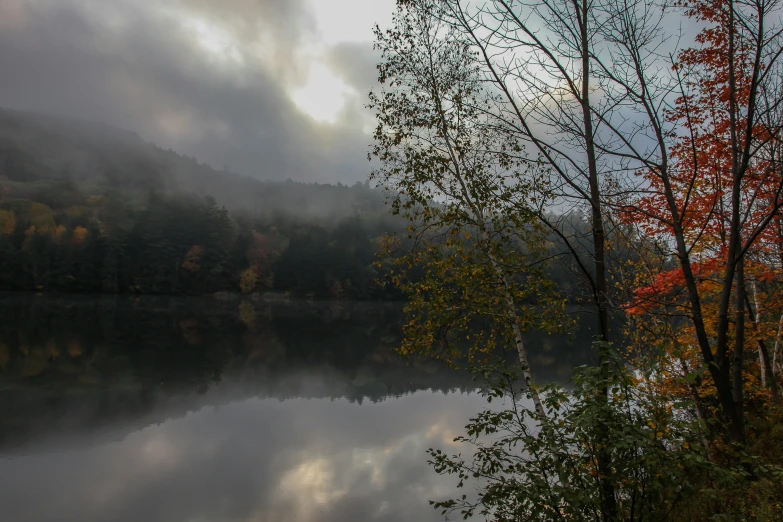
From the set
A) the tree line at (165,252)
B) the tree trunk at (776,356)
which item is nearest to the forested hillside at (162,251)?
the tree line at (165,252)

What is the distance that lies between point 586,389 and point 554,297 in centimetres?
322

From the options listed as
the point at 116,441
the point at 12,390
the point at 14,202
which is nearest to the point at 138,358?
the point at 12,390

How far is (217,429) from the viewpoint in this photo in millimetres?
18469

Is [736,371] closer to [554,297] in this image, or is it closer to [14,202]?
[554,297]

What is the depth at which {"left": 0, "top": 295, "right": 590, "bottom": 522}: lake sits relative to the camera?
1222cm

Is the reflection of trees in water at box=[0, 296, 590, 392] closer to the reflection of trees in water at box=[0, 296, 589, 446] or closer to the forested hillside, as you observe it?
the reflection of trees in water at box=[0, 296, 589, 446]

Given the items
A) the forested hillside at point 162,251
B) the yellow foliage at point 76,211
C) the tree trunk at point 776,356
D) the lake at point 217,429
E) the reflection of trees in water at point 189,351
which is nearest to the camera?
the lake at point 217,429

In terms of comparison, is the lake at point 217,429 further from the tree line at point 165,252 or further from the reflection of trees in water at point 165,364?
the tree line at point 165,252

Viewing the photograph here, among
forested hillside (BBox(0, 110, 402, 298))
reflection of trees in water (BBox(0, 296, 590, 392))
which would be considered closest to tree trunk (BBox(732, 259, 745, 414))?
reflection of trees in water (BBox(0, 296, 590, 392))

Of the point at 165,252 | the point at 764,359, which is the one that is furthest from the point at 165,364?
the point at 165,252

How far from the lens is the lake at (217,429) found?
12219 mm

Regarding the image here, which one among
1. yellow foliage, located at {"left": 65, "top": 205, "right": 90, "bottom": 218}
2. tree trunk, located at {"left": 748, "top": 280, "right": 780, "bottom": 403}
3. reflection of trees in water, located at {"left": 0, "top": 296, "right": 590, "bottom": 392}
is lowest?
reflection of trees in water, located at {"left": 0, "top": 296, "right": 590, "bottom": 392}

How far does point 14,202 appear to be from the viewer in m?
114

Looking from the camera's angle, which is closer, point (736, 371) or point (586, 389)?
point (586, 389)
